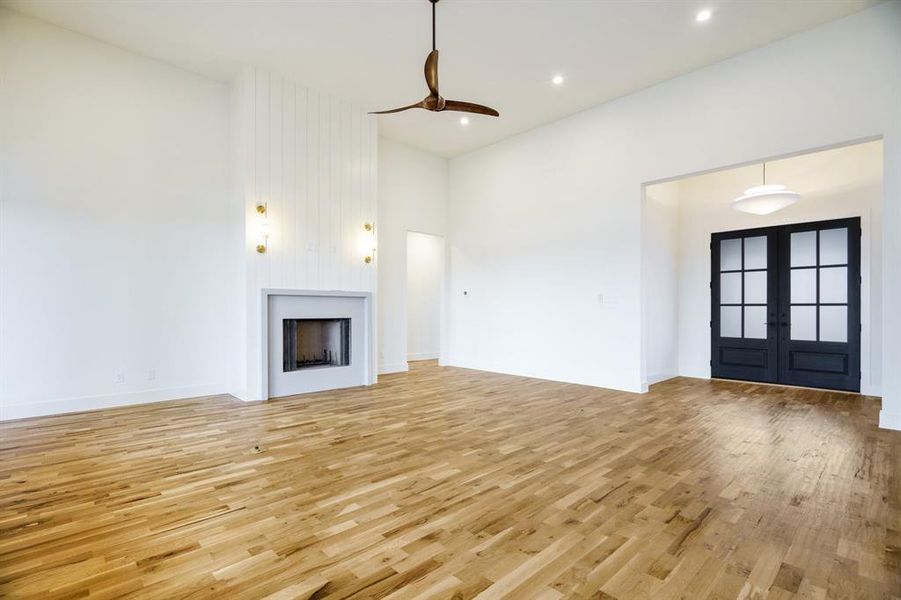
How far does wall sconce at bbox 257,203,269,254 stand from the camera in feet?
16.8

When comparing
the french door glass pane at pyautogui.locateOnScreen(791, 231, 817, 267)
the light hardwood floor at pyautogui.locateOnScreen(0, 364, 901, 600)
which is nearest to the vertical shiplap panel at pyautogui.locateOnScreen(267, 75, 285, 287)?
the light hardwood floor at pyautogui.locateOnScreen(0, 364, 901, 600)

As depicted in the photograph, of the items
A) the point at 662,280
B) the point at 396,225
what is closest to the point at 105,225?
the point at 396,225

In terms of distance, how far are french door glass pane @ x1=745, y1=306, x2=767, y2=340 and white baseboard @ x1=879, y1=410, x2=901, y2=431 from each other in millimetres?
2693

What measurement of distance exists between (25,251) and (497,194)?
6258mm

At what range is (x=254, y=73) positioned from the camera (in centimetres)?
509

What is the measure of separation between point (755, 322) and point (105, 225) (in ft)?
29.5

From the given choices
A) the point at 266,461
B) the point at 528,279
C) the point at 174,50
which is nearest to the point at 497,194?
the point at 528,279

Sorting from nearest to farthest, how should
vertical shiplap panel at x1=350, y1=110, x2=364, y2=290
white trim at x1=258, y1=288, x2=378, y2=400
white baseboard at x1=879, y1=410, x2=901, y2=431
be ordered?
white baseboard at x1=879, y1=410, x2=901, y2=431
white trim at x1=258, y1=288, x2=378, y2=400
vertical shiplap panel at x1=350, y1=110, x2=364, y2=290

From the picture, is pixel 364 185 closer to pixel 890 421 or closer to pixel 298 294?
pixel 298 294

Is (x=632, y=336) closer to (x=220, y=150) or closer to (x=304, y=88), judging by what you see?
(x=304, y=88)

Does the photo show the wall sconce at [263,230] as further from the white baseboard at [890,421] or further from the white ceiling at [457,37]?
the white baseboard at [890,421]

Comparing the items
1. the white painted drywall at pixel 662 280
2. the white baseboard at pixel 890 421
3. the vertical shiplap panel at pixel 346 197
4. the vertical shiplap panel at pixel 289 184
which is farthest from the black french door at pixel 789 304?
the vertical shiplap panel at pixel 289 184

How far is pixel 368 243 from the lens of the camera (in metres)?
6.19

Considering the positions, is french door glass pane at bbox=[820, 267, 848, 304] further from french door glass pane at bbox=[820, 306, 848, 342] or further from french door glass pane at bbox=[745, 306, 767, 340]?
french door glass pane at bbox=[745, 306, 767, 340]
